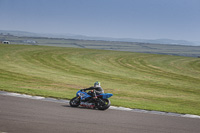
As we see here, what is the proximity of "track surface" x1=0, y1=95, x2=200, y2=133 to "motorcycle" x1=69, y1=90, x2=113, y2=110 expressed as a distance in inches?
14.4

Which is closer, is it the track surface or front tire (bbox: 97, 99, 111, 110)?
the track surface

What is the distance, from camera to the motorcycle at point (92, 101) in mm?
14453

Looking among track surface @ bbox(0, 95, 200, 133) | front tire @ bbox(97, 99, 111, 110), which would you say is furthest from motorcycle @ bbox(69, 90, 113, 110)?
track surface @ bbox(0, 95, 200, 133)

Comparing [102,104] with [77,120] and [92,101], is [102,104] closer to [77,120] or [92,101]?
[92,101]

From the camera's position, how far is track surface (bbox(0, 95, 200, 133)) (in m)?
10.4

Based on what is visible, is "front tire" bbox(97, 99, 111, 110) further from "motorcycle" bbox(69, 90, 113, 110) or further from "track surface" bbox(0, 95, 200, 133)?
"track surface" bbox(0, 95, 200, 133)

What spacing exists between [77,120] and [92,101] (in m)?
2.99

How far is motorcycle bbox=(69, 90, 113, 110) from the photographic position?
47.4 ft

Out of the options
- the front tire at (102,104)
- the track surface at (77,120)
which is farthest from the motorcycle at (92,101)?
the track surface at (77,120)

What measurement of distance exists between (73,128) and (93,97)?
4223mm

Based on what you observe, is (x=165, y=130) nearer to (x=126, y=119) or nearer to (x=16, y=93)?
(x=126, y=119)

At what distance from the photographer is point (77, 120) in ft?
38.6

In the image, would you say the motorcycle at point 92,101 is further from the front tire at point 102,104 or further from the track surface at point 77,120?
the track surface at point 77,120

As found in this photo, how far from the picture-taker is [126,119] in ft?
41.1
